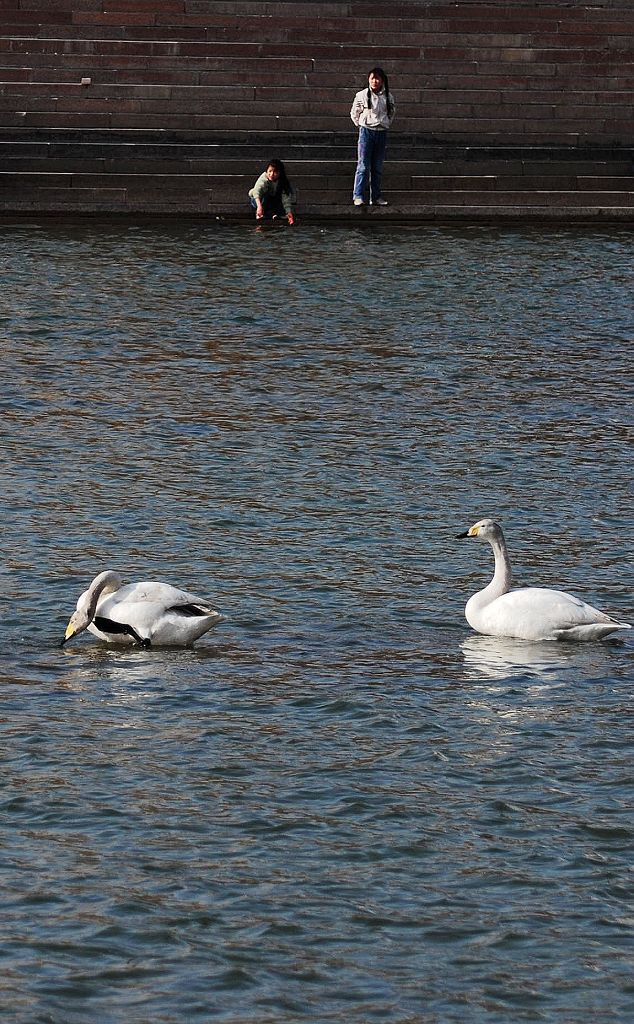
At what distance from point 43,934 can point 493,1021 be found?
5.65 feet

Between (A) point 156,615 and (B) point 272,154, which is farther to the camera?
(B) point 272,154

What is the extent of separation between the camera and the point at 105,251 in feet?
75.9

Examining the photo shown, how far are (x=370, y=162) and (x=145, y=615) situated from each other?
15.9 metres

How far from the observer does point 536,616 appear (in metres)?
10.6

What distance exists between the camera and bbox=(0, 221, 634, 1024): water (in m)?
6.88

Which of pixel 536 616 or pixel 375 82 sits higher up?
pixel 375 82

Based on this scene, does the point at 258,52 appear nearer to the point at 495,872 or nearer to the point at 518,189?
the point at 518,189

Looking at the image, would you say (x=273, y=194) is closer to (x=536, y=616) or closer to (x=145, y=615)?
(x=536, y=616)

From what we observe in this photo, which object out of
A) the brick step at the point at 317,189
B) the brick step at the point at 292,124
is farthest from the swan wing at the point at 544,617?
the brick step at the point at 292,124

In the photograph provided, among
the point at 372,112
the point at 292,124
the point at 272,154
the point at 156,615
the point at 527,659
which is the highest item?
the point at 372,112

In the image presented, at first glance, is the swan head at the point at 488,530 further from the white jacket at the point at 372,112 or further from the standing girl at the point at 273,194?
the white jacket at the point at 372,112

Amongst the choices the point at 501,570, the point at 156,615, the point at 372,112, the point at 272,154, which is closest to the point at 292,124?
the point at 272,154

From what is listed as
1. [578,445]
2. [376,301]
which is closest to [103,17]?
[376,301]

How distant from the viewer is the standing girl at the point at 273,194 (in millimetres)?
24562
